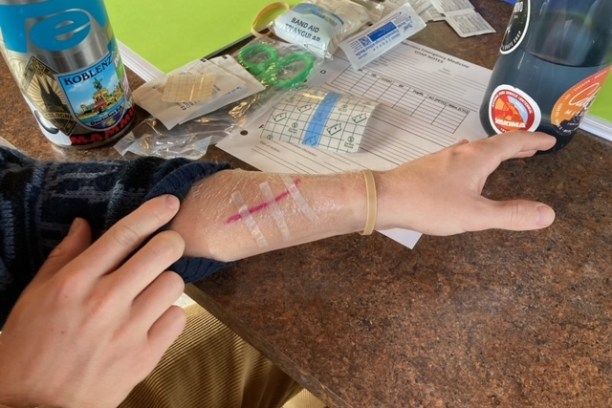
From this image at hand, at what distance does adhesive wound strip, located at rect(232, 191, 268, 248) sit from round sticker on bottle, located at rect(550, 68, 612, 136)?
1.15 feet

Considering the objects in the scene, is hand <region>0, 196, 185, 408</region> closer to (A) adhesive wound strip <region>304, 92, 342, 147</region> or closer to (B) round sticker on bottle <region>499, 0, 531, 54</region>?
(A) adhesive wound strip <region>304, 92, 342, 147</region>

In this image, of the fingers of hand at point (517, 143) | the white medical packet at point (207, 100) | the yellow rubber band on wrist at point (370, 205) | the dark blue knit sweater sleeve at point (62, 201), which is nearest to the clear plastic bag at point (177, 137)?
the white medical packet at point (207, 100)

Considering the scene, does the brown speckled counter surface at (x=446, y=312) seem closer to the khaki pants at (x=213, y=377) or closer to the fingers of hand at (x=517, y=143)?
the fingers of hand at (x=517, y=143)

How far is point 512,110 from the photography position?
0.62 m

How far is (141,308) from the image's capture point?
1.53 feet

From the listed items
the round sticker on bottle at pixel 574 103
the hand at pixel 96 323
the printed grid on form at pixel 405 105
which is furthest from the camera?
the printed grid on form at pixel 405 105

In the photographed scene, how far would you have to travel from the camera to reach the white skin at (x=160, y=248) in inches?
17.6

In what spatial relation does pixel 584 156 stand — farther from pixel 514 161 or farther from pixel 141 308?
pixel 141 308

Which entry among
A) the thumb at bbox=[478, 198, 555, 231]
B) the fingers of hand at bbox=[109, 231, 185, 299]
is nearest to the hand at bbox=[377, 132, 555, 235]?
the thumb at bbox=[478, 198, 555, 231]

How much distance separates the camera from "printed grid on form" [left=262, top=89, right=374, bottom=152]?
0.65m

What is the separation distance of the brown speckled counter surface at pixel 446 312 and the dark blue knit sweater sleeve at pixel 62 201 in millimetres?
89

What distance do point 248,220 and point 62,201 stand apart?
0.18 m

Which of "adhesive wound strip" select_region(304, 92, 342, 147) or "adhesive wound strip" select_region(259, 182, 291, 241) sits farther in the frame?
"adhesive wound strip" select_region(304, 92, 342, 147)

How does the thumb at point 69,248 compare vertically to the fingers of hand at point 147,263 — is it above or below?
below
